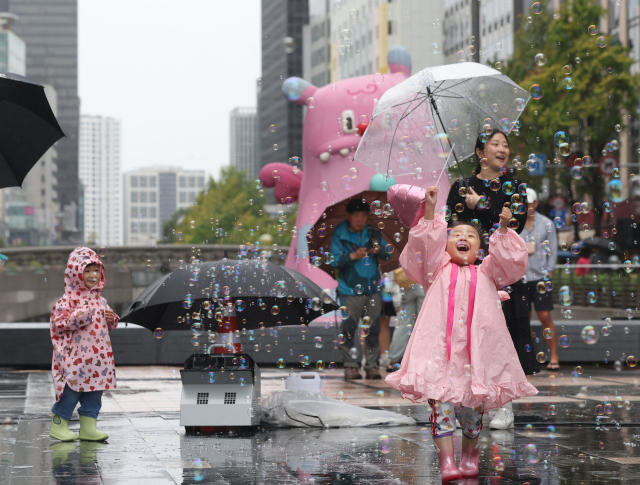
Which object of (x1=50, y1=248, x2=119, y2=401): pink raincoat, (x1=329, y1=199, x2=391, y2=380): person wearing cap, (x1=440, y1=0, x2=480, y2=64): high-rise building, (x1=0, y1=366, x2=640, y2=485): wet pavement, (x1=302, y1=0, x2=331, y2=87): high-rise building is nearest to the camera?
(x1=0, y1=366, x2=640, y2=485): wet pavement

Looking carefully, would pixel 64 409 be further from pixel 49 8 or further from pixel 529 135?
pixel 49 8

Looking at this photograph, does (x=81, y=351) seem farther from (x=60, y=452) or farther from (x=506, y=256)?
(x=506, y=256)

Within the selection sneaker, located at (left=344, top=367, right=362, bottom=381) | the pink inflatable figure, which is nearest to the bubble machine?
sneaker, located at (left=344, top=367, right=362, bottom=381)

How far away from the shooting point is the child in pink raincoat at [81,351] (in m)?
6.05

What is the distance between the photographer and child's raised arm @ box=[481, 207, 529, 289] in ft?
15.3

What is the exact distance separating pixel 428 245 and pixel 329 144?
858 cm

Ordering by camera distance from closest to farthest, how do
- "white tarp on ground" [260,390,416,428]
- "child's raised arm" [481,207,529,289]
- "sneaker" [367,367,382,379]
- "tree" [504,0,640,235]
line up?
1. "child's raised arm" [481,207,529,289]
2. "white tarp on ground" [260,390,416,428]
3. "sneaker" [367,367,382,379]
4. "tree" [504,0,640,235]

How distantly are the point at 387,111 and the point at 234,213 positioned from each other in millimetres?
51873

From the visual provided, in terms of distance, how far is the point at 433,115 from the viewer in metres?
6.33

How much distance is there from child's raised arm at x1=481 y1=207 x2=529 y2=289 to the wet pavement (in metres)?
1.06

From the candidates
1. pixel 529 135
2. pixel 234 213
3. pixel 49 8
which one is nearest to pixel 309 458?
pixel 529 135

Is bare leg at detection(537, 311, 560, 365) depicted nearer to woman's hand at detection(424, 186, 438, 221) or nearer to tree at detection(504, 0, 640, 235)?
Result: woman's hand at detection(424, 186, 438, 221)

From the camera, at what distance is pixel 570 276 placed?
1988cm

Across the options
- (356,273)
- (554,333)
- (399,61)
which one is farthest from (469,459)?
(399,61)
